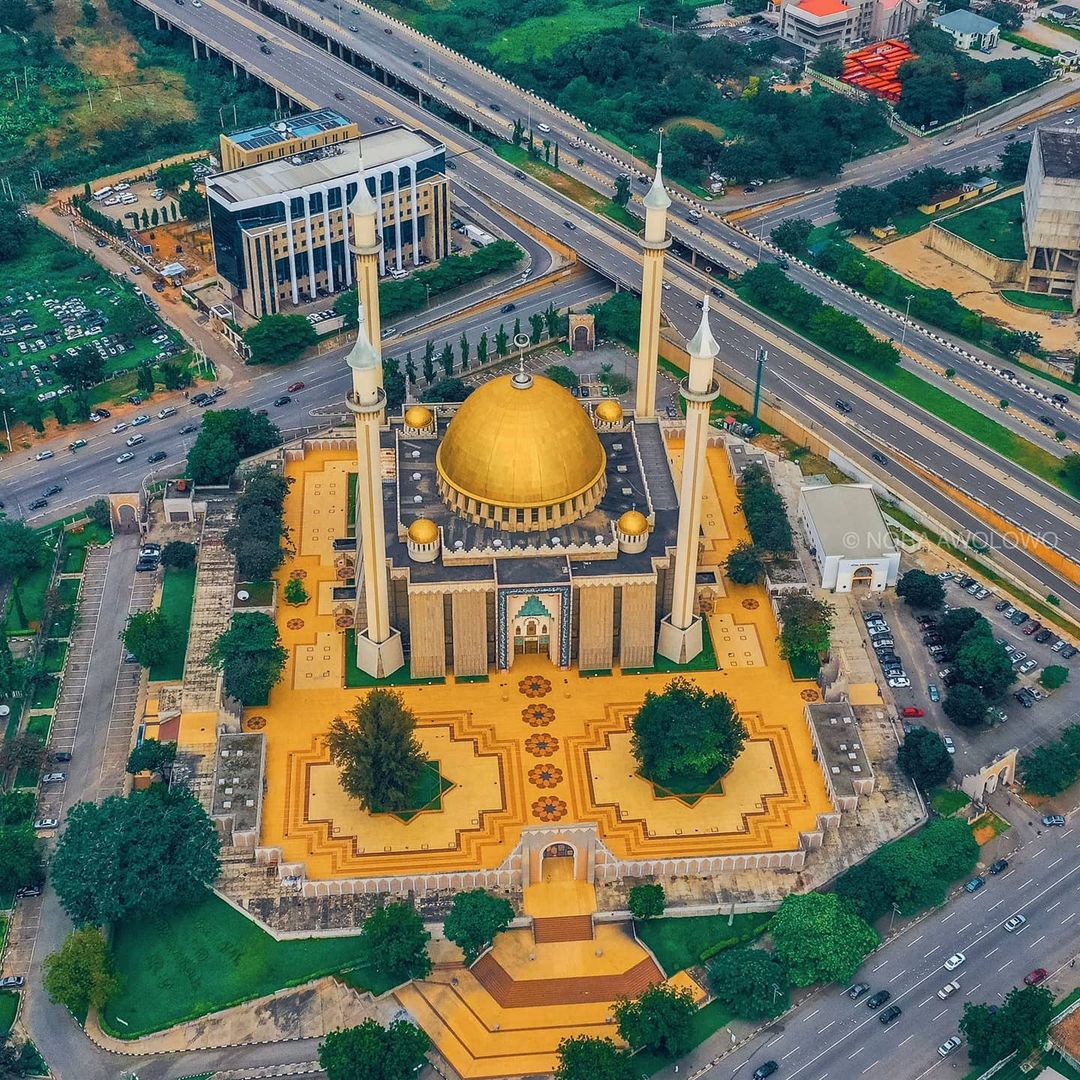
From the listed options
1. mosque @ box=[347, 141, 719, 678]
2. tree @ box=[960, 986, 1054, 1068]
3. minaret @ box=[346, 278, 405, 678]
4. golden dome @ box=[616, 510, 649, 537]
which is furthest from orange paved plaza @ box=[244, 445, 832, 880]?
tree @ box=[960, 986, 1054, 1068]

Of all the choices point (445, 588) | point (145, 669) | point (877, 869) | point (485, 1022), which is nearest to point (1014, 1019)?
point (877, 869)

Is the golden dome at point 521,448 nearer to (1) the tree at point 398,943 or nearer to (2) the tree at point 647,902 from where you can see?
(2) the tree at point 647,902

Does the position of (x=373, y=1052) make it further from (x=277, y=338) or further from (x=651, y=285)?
(x=277, y=338)

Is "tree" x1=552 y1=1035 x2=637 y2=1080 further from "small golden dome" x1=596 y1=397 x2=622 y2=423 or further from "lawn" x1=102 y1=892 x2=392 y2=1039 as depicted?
"small golden dome" x1=596 y1=397 x2=622 y2=423

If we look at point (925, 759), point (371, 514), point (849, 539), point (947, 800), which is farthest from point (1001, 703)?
point (371, 514)

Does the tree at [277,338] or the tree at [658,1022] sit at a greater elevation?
the tree at [277,338]

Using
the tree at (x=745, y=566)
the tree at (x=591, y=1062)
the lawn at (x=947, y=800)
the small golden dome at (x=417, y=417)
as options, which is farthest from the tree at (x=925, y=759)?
the small golden dome at (x=417, y=417)
